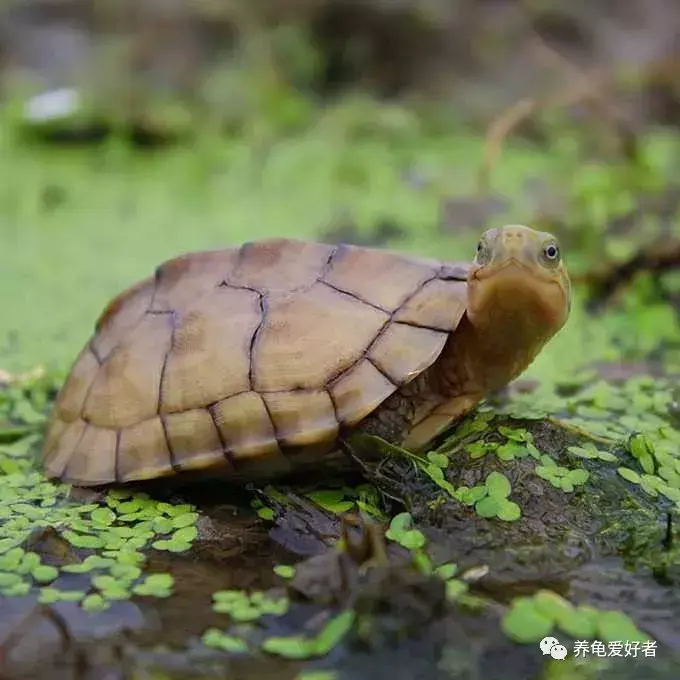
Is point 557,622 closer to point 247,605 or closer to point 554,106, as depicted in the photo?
point 247,605

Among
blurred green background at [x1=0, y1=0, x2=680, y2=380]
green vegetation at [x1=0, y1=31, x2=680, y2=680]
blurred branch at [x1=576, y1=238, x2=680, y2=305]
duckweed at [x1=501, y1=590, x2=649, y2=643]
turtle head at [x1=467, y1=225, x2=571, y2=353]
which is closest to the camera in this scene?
duckweed at [x1=501, y1=590, x2=649, y2=643]

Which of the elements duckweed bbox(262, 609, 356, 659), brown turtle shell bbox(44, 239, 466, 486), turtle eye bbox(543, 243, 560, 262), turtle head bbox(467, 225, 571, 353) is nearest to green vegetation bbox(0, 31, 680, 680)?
duckweed bbox(262, 609, 356, 659)

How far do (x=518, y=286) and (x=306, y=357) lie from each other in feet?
1.47

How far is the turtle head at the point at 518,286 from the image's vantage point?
1.73 metres

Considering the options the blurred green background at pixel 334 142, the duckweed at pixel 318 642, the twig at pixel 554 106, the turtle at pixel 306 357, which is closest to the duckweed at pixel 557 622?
the duckweed at pixel 318 642

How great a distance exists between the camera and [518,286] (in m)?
1.75

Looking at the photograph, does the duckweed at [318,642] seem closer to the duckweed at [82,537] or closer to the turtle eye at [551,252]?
the duckweed at [82,537]

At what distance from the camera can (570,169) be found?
5.67 m

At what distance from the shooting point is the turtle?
5.89ft

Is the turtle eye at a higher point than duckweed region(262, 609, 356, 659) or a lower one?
higher

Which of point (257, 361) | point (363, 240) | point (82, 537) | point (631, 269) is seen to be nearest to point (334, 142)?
point (363, 240)

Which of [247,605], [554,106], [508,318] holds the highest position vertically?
[554,106]

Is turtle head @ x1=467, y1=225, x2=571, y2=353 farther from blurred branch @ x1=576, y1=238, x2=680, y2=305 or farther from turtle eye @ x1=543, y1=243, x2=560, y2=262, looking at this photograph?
blurred branch @ x1=576, y1=238, x2=680, y2=305

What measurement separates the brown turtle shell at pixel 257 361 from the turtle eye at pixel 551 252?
8.6 inches
